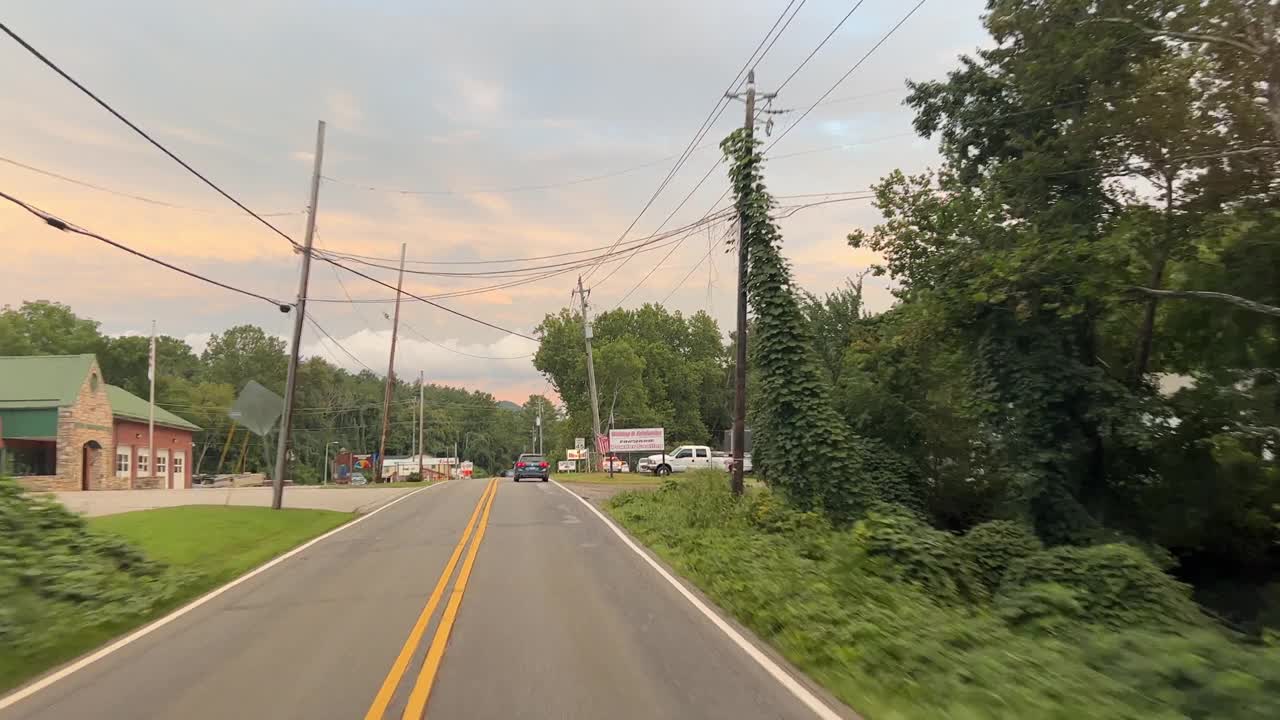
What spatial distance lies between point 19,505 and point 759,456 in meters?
16.0

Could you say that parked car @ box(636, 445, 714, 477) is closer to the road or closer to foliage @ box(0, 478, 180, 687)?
the road

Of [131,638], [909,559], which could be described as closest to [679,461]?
[909,559]

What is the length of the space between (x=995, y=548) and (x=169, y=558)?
15.3 m

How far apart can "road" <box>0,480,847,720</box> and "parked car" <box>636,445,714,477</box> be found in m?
39.2

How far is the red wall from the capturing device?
43.7 metres

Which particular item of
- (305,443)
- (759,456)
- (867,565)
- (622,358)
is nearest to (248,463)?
(305,443)

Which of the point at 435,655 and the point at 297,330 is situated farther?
the point at 297,330

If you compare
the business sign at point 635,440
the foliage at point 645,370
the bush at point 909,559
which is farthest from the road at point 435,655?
the foliage at point 645,370

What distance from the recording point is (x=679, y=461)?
54250 millimetres

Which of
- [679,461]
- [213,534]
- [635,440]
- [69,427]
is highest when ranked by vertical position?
[69,427]

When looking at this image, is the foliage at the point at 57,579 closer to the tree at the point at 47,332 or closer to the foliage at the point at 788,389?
the foliage at the point at 788,389

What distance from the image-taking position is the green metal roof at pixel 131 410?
A: 44156 millimetres

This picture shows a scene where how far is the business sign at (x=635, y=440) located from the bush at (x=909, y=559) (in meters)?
38.3

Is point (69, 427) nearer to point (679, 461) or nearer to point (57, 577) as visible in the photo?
point (679, 461)
